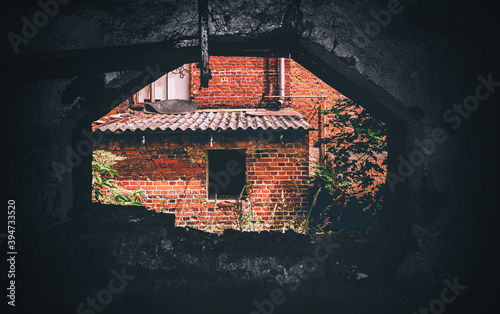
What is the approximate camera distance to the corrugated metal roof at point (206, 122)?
5.45 metres

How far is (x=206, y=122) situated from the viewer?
576 centimetres

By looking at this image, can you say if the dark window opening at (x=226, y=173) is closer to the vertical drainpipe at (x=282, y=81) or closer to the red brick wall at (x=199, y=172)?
the red brick wall at (x=199, y=172)

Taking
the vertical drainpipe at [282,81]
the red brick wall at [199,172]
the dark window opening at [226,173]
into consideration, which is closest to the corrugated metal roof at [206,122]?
the red brick wall at [199,172]

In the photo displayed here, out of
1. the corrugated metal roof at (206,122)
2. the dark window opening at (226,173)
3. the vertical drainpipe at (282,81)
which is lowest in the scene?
the dark window opening at (226,173)

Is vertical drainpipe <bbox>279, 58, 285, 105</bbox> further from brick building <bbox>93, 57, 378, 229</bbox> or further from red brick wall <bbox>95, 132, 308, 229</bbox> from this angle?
red brick wall <bbox>95, 132, 308, 229</bbox>

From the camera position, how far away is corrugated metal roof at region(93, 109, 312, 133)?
5.45 m

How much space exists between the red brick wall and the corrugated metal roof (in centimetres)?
33

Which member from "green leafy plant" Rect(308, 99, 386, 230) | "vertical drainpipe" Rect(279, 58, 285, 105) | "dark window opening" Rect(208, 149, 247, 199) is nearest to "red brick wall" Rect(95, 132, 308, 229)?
"dark window opening" Rect(208, 149, 247, 199)

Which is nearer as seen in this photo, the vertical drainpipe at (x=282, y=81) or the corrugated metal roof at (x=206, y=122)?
the corrugated metal roof at (x=206, y=122)

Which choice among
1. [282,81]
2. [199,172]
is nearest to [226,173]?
[199,172]

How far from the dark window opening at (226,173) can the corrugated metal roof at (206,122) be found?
30.4 inches

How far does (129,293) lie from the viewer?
1.53 metres

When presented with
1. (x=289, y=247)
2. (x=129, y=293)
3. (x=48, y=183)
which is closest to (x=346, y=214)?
(x=289, y=247)

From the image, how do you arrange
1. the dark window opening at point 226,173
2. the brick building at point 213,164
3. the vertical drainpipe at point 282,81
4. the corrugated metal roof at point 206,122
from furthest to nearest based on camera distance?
the vertical drainpipe at point 282,81, the dark window opening at point 226,173, the brick building at point 213,164, the corrugated metal roof at point 206,122
